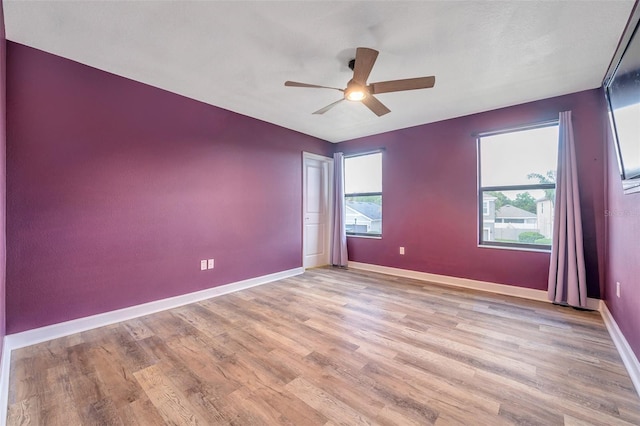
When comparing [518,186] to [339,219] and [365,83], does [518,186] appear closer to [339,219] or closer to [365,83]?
[365,83]

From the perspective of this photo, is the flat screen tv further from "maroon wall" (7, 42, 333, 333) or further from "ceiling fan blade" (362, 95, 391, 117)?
"maroon wall" (7, 42, 333, 333)

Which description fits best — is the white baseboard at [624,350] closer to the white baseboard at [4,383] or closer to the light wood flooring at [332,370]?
the light wood flooring at [332,370]

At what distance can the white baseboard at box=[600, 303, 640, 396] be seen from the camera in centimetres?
165

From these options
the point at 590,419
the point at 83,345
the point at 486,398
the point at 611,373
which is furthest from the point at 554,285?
the point at 83,345

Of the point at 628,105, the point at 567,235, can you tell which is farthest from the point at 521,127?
the point at 628,105

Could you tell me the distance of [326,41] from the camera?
6.75ft

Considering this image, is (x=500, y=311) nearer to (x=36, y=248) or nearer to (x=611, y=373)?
(x=611, y=373)

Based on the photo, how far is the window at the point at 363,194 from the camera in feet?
15.4

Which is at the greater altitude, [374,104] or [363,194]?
[374,104]

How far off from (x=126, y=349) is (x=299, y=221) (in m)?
2.89

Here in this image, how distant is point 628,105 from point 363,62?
5.63ft

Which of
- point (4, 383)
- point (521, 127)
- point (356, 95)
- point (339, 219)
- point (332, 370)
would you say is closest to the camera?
point (4, 383)

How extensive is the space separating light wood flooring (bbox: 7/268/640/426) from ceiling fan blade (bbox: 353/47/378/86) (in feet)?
7.11

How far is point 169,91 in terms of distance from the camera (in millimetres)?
2941
